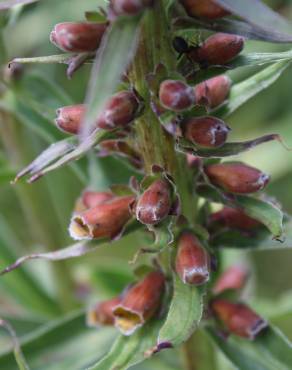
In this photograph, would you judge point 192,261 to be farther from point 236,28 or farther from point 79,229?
point 236,28

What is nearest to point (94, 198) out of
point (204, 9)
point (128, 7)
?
point (204, 9)

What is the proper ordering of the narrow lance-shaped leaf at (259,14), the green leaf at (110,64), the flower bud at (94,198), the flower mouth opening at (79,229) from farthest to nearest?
the flower bud at (94,198) < the flower mouth opening at (79,229) < the narrow lance-shaped leaf at (259,14) < the green leaf at (110,64)

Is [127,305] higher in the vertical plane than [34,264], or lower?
higher

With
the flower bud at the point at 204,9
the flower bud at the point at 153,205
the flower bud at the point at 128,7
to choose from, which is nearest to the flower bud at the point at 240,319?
the flower bud at the point at 153,205

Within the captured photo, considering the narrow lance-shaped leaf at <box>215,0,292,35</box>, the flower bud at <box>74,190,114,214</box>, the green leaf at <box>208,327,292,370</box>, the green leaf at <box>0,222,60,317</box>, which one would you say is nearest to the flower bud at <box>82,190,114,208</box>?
the flower bud at <box>74,190,114,214</box>

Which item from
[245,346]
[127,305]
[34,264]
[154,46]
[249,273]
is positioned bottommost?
[34,264]

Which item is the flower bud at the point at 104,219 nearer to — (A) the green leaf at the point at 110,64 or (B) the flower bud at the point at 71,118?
(B) the flower bud at the point at 71,118

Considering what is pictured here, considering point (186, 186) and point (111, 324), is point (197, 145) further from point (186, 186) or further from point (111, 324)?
point (111, 324)

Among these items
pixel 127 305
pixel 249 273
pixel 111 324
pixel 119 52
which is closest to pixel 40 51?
pixel 249 273
